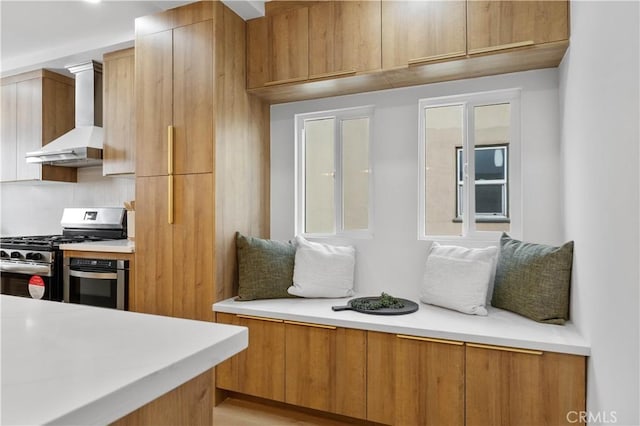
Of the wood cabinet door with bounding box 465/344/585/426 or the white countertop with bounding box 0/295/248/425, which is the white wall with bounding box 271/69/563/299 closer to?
the wood cabinet door with bounding box 465/344/585/426

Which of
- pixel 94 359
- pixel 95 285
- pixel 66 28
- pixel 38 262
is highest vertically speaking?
pixel 66 28

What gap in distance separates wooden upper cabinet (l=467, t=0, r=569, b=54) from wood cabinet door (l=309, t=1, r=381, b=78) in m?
0.55

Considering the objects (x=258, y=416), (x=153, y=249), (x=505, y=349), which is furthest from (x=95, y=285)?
(x=505, y=349)

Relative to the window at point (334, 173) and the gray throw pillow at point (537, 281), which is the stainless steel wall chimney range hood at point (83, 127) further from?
the gray throw pillow at point (537, 281)

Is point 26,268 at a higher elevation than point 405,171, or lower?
lower

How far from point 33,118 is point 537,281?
4.62 m

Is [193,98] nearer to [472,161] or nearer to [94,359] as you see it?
[472,161]

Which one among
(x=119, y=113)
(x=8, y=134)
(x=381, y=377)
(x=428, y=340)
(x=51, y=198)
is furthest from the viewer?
(x=51, y=198)

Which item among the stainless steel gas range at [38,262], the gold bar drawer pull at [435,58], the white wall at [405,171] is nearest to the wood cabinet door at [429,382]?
the white wall at [405,171]

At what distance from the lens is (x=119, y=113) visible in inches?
132

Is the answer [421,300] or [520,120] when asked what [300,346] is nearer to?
[421,300]

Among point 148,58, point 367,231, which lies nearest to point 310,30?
point 148,58

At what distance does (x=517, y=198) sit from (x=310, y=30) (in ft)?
5.60

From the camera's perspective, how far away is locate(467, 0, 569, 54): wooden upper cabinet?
197 centimetres
